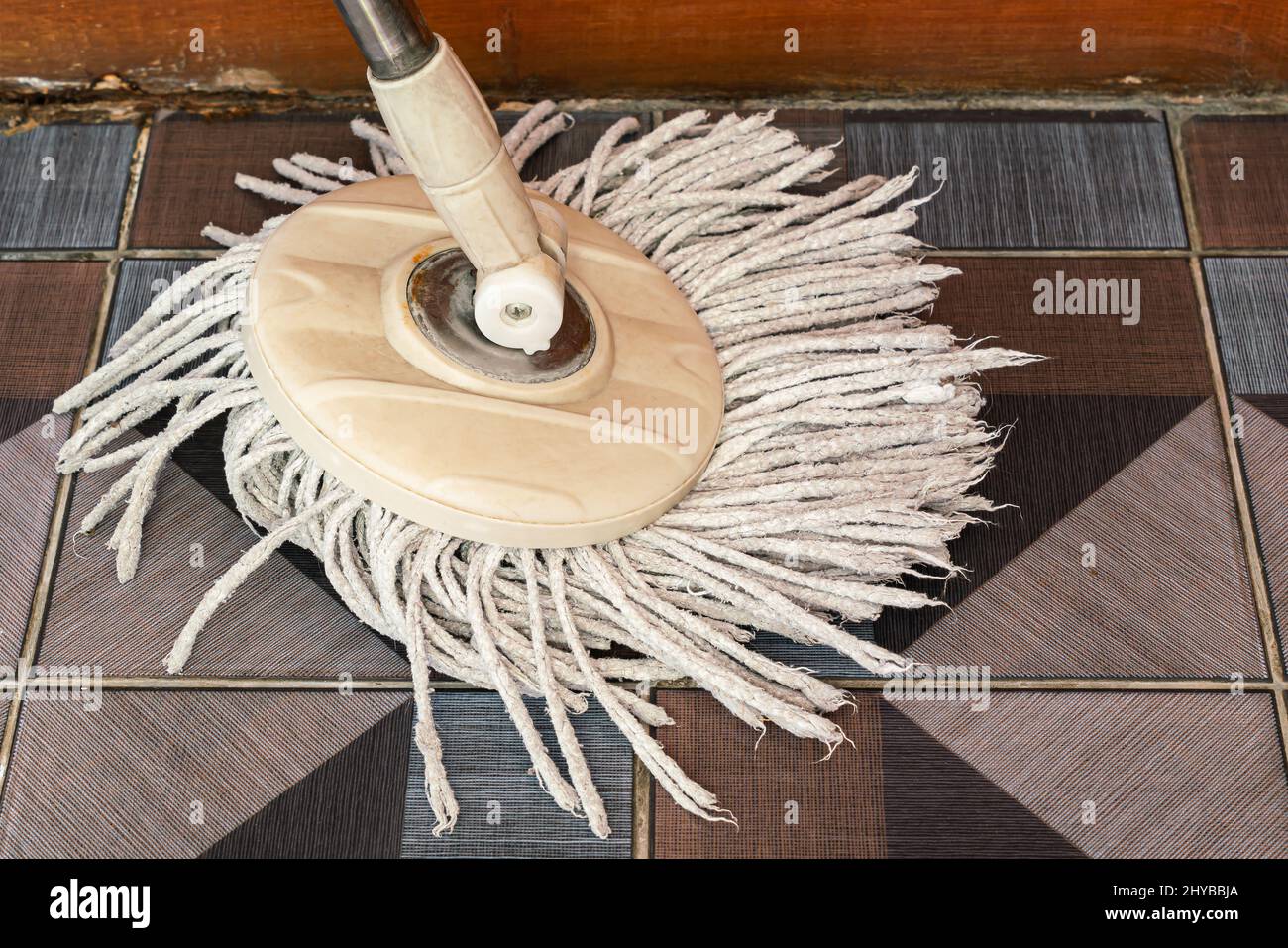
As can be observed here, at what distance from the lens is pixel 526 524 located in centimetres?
73

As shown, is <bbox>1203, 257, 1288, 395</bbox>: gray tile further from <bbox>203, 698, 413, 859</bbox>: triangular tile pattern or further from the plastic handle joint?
<bbox>203, 698, 413, 859</bbox>: triangular tile pattern

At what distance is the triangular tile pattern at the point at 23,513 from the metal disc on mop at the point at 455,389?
0.64 feet

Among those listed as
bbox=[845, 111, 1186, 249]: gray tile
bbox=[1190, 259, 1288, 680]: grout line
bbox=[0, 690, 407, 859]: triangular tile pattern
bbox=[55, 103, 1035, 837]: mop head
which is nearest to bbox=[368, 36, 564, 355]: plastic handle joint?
bbox=[55, 103, 1035, 837]: mop head

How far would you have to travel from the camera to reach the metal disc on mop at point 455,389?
730 mm

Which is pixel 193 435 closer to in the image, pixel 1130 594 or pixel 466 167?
pixel 466 167

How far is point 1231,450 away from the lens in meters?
0.88

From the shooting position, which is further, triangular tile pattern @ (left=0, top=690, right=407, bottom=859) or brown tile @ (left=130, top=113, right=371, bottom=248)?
brown tile @ (left=130, top=113, right=371, bottom=248)

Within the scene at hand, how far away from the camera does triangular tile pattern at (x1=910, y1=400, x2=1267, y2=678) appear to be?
809 millimetres

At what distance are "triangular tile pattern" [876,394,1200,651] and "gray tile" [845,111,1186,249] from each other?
0.14 meters

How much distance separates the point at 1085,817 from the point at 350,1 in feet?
1.99

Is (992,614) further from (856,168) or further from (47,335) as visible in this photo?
(47,335)

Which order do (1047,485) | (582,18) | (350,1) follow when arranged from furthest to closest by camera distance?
1. (582,18)
2. (1047,485)
3. (350,1)

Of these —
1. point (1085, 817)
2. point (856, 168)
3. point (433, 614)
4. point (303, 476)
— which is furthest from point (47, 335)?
point (1085, 817)

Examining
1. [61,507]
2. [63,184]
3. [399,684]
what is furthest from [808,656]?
[63,184]
